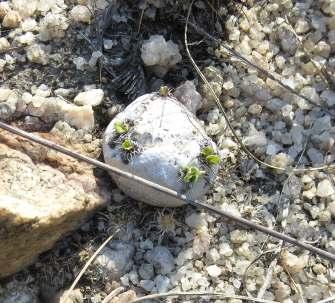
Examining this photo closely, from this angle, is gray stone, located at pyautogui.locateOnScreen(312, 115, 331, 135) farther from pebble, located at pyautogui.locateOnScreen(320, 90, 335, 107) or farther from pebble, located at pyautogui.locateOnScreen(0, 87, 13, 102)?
pebble, located at pyautogui.locateOnScreen(0, 87, 13, 102)

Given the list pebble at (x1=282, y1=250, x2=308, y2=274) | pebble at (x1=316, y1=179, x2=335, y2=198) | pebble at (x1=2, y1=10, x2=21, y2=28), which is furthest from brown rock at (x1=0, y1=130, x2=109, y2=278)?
pebble at (x1=316, y1=179, x2=335, y2=198)

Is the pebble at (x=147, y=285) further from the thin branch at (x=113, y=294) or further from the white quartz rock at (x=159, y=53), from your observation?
the white quartz rock at (x=159, y=53)

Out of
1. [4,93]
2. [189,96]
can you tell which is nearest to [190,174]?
[189,96]

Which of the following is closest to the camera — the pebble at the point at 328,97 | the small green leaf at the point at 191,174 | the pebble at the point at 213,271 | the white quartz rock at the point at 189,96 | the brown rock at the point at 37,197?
the brown rock at the point at 37,197

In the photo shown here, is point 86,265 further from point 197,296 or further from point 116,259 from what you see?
point 197,296

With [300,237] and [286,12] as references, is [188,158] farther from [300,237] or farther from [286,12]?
[286,12]

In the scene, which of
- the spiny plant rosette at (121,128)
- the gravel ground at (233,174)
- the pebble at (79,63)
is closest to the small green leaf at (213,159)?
the gravel ground at (233,174)
